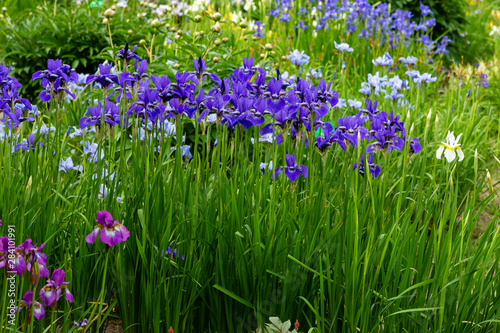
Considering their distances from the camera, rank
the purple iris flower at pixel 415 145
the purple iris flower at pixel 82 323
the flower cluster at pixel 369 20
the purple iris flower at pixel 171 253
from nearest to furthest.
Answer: the purple iris flower at pixel 82 323
the purple iris flower at pixel 171 253
the purple iris flower at pixel 415 145
the flower cluster at pixel 369 20

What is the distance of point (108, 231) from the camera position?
5.28ft

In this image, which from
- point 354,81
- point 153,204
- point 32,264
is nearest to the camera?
point 32,264

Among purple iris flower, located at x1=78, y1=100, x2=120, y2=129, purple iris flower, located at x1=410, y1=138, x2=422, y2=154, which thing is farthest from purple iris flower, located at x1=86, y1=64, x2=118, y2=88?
purple iris flower, located at x1=410, y1=138, x2=422, y2=154

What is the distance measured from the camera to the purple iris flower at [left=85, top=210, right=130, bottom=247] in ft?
5.22

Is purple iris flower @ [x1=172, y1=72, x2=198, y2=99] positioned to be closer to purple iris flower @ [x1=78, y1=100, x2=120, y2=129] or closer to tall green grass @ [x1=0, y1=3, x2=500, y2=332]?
tall green grass @ [x1=0, y1=3, x2=500, y2=332]

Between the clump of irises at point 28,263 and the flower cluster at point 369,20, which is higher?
the flower cluster at point 369,20

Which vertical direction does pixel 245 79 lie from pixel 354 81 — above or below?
above

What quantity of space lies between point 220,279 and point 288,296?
10.1 inches

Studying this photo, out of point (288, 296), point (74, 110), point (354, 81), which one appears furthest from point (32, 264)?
point (354, 81)

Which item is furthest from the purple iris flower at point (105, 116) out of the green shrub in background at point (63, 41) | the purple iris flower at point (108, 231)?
the green shrub in background at point (63, 41)

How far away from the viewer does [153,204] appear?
188cm

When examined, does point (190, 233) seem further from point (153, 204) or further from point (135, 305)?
point (135, 305)

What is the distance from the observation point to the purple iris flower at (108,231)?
5.22 feet

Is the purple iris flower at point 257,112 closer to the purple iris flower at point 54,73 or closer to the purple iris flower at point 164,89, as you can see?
the purple iris flower at point 164,89
